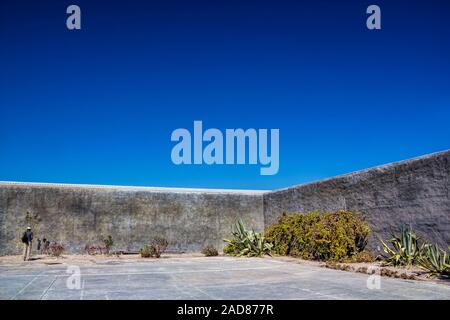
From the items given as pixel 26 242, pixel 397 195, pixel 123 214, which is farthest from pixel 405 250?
pixel 26 242

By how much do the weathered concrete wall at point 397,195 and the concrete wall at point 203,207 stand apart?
0.02 meters

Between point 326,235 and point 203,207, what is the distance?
580 centimetres

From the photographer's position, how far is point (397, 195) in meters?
9.59

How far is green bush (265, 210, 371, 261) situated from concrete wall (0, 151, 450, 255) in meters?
0.40

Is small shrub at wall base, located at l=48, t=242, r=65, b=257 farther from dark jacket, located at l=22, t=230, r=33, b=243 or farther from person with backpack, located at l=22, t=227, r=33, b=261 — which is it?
dark jacket, located at l=22, t=230, r=33, b=243

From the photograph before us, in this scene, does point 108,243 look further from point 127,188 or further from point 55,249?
point 127,188

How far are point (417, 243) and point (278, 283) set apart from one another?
173 inches

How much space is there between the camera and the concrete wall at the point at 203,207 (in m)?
8.84

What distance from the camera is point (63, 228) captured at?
1309cm

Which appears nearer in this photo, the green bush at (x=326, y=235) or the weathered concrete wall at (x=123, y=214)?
the green bush at (x=326, y=235)

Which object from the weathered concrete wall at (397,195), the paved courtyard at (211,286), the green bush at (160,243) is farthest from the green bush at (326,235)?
the green bush at (160,243)

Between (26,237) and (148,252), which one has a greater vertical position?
(26,237)

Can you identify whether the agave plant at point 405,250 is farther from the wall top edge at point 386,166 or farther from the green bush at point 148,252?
the green bush at point 148,252
